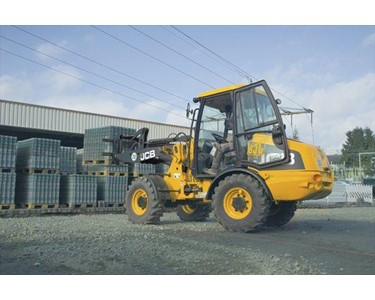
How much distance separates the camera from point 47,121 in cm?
2014

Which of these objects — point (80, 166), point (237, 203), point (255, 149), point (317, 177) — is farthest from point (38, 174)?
point (317, 177)

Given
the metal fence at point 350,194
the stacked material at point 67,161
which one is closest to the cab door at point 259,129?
the stacked material at point 67,161

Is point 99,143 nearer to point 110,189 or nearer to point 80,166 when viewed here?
point 110,189

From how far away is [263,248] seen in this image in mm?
5914

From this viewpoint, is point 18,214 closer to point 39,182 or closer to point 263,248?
point 39,182

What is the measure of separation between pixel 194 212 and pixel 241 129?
3.47 metres

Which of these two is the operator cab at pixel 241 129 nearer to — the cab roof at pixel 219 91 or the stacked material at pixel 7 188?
the cab roof at pixel 219 91

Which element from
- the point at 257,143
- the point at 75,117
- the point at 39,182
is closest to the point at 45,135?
the point at 75,117

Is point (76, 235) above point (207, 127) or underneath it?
underneath

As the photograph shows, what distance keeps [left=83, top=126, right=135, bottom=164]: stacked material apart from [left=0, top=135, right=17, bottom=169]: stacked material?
3146 mm

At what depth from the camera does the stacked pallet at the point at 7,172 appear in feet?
39.6

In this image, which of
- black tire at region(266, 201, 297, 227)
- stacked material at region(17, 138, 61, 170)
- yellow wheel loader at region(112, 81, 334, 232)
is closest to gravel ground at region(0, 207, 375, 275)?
yellow wheel loader at region(112, 81, 334, 232)

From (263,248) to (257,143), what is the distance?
2272 mm

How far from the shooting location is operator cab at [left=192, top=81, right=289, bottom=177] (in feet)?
24.1
